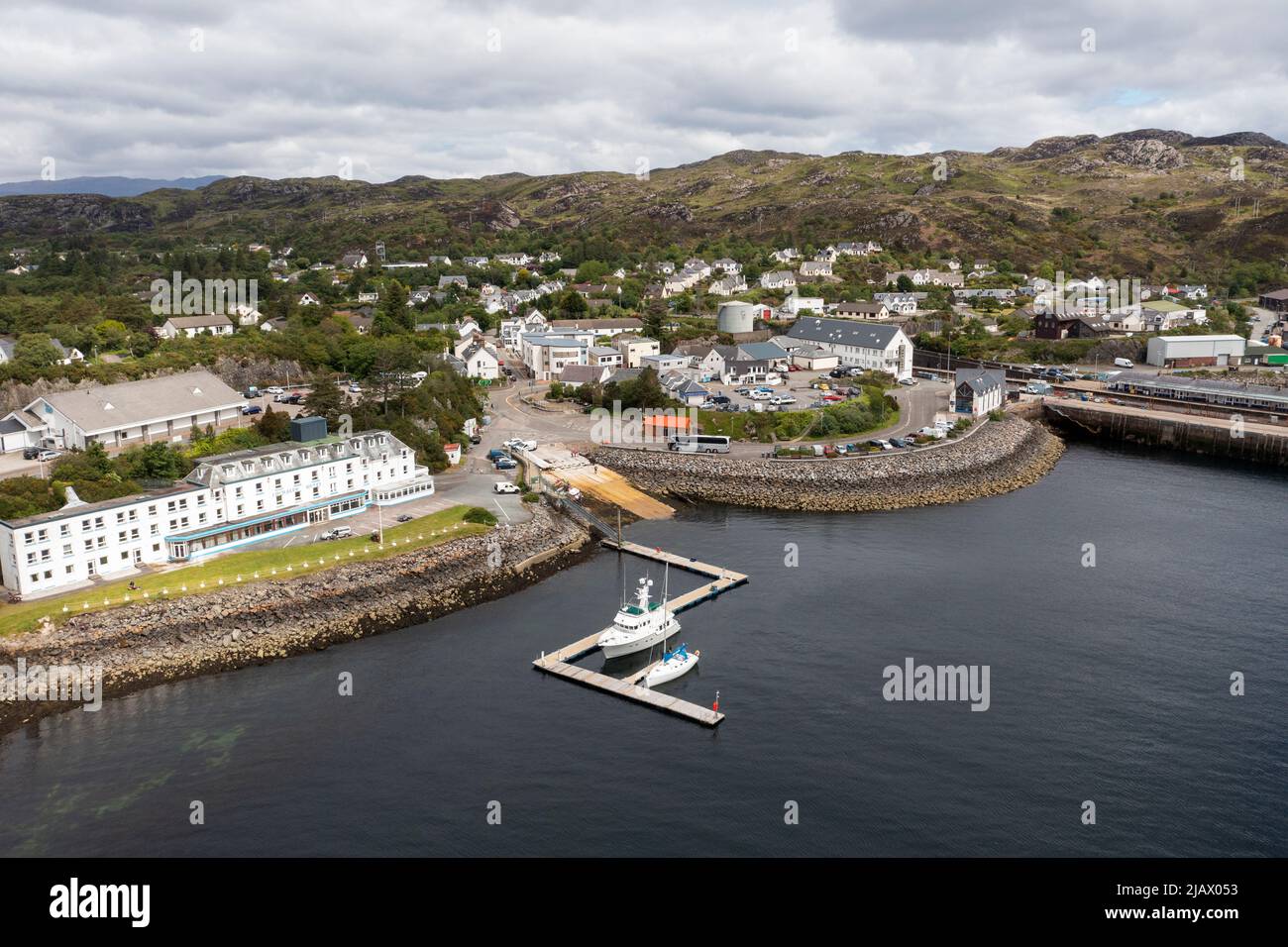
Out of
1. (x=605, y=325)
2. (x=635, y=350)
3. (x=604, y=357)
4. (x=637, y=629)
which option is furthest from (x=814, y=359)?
(x=637, y=629)

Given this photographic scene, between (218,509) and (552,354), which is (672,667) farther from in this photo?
(552,354)

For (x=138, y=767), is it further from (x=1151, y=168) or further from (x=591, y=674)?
(x=1151, y=168)

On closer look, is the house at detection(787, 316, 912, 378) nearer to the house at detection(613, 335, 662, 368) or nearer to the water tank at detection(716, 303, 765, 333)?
the water tank at detection(716, 303, 765, 333)

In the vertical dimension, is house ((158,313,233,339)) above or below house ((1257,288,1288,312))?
below

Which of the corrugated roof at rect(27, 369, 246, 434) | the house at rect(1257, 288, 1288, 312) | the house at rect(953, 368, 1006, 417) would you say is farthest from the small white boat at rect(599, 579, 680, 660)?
the house at rect(1257, 288, 1288, 312)
